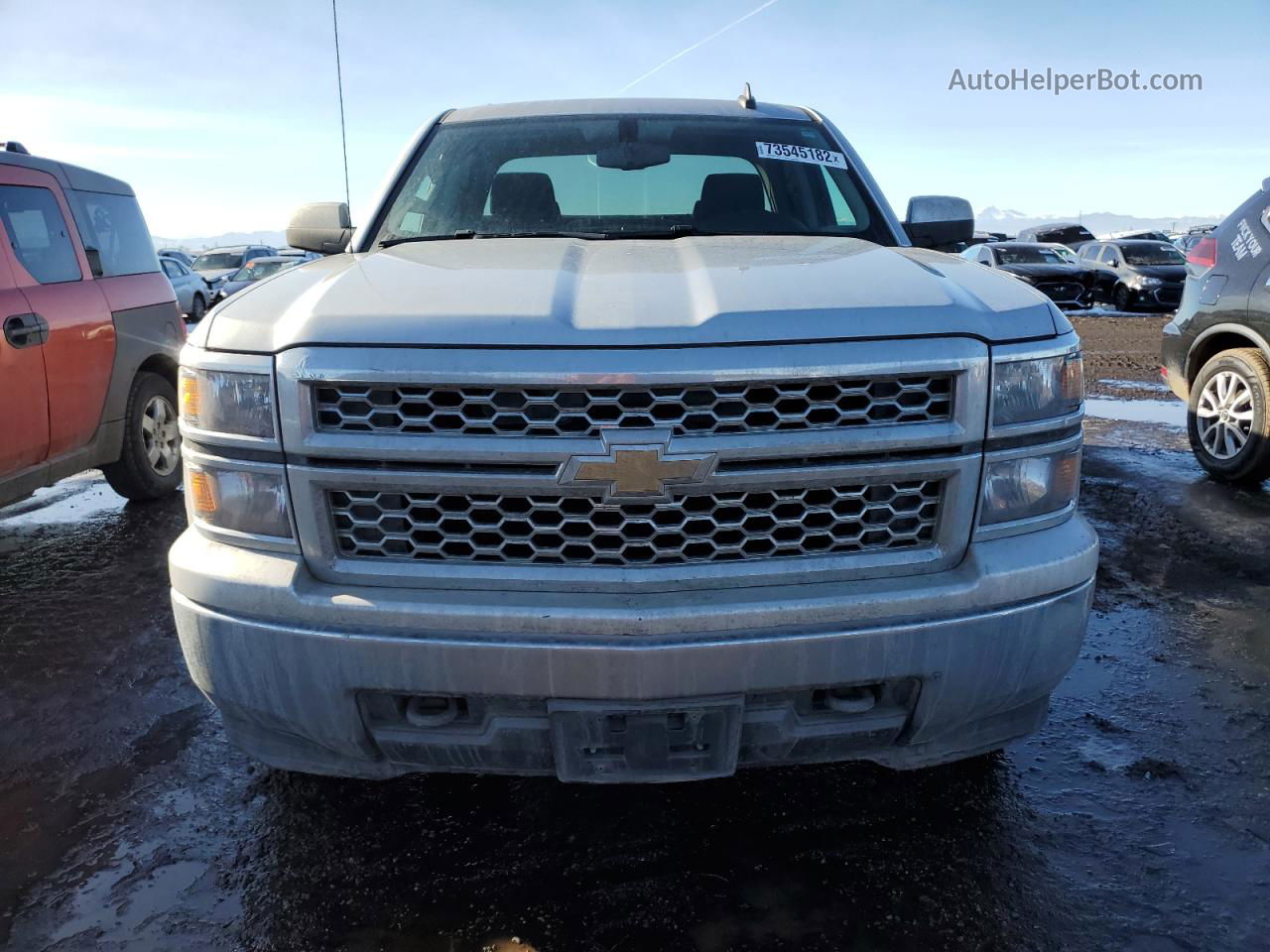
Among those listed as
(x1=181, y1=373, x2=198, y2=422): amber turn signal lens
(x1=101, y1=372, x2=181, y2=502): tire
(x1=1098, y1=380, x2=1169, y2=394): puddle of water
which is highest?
(x1=181, y1=373, x2=198, y2=422): amber turn signal lens

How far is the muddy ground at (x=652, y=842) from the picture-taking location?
195 cm

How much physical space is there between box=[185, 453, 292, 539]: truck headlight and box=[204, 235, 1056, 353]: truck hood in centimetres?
25

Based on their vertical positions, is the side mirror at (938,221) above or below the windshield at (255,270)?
above

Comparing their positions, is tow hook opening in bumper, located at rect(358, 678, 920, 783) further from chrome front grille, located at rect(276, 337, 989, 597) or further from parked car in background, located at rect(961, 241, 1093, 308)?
parked car in background, located at rect(961, 241, 1093, 308)

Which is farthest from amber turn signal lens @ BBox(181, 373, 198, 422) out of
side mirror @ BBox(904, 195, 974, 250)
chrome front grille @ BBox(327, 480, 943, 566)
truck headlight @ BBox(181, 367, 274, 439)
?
side mirror @ BBox(904, 195, 974, 250)

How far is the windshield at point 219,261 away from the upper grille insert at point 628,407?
27.3 metres

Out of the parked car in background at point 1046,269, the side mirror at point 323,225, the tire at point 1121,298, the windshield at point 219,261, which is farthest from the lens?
the windshield at point 219,261

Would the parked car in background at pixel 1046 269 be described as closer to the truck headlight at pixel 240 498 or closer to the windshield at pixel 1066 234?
the truck headlight at pixel 240 498

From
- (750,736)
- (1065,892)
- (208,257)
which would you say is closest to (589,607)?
(750,736)

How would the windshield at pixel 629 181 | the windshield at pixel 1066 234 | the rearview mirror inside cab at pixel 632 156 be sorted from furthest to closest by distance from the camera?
the windshield at pixel 1066 234 → the rearview mirror inside cab at pixel 632 156 → the windshield at pixel 629 181

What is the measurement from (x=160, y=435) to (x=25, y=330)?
1437 mm

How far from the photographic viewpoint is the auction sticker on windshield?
10.6 ft

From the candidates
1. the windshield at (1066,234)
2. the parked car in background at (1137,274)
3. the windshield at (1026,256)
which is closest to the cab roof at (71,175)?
the windshield at (1026,256)

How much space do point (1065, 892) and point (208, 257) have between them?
2882 centimetres
